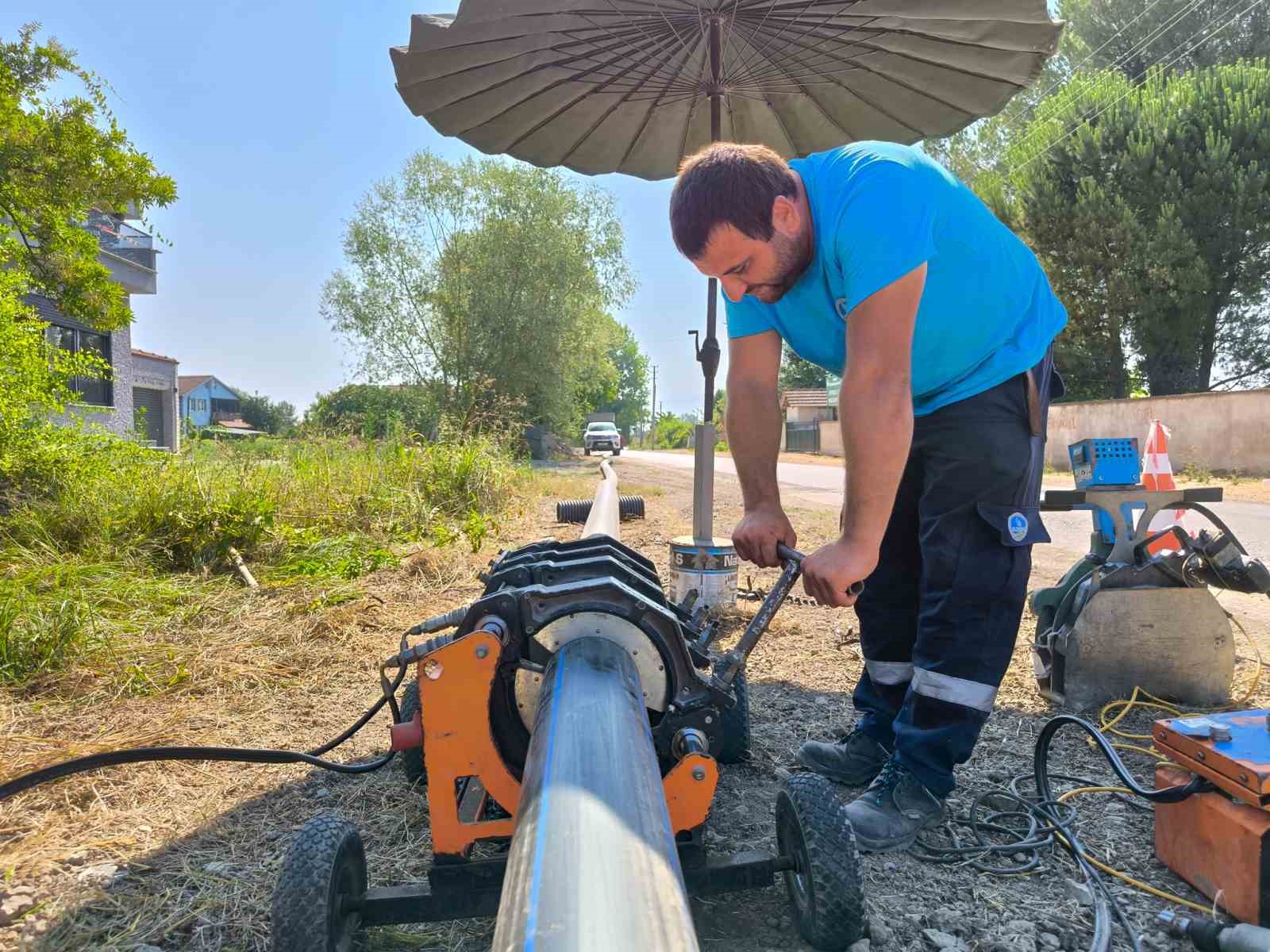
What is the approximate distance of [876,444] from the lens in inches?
66.4

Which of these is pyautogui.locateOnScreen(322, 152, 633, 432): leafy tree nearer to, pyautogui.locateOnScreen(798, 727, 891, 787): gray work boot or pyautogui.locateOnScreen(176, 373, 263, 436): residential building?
pyautogui.locateOnScreen(798, 727, 891, 787): gray work boot

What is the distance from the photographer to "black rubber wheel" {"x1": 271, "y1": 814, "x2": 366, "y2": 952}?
4.14ft

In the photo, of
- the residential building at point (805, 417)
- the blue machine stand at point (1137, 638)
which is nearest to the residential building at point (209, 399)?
the residential building at point (805, 417)

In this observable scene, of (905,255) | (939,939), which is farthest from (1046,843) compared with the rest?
(905,255)

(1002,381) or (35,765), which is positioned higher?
(1002,381)

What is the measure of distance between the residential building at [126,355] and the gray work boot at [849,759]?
553 inches

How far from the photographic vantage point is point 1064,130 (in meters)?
20.4

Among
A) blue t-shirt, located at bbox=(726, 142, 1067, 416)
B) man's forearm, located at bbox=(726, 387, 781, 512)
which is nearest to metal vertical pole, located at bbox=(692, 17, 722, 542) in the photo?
man's forearm, located at bbox=(726, 387, 781, 512)

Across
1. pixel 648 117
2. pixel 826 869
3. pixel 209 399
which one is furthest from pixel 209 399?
pixel 826 869

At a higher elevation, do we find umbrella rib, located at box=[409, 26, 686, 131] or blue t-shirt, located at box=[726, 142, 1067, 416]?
umbrella rib, located at box=[409, 26, 686, 131]

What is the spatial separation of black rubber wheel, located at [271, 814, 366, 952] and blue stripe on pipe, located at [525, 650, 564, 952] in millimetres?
462

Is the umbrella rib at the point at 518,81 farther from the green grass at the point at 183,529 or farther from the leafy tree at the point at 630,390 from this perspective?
the leafy tree at the point at 630,390

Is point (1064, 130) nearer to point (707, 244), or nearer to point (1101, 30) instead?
point (1101, 30)

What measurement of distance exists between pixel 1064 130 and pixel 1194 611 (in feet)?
72.2
